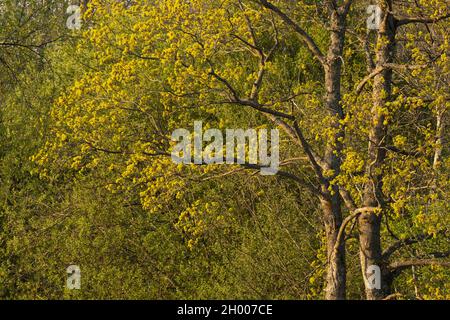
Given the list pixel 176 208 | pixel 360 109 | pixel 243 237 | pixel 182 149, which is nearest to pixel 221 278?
pixel 243 237

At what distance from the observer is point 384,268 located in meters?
14.8

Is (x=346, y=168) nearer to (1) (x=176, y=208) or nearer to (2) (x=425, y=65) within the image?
(2) (x=425, y=65)

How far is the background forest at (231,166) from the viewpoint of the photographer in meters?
14.3

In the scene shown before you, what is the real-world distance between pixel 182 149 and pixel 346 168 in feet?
10.5

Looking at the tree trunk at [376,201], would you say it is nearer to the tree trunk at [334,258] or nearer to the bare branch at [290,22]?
the tree trunk at [334,258]

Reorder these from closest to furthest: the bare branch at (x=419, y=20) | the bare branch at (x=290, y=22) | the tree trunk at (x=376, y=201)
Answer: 1. the bare branch at (x=419, y=20)
2. the bare branch at (x=290, y=22)
3. the tree trunk at (x=376, y=201)

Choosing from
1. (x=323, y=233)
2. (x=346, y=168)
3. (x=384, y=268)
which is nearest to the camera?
(x=346, y=168)

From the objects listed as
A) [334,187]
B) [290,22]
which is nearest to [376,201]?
[334,187]

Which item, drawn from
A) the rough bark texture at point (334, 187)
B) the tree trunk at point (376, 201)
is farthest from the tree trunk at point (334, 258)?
the tree trunk at point (376, 201)

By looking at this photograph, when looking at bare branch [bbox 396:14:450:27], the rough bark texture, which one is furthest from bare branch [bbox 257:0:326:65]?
bare branch [bbox 396:14:450:27]

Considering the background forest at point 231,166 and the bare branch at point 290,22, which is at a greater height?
the bare branch at point 290,22

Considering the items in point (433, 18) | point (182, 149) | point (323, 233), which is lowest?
point (323, 233)

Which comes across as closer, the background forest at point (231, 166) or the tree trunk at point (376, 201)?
the background forest at point (231, 166)
